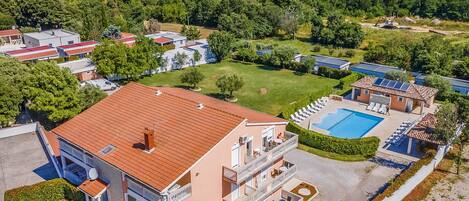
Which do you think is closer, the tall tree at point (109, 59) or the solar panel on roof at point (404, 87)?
the solar panel on roof at point (404, 87)

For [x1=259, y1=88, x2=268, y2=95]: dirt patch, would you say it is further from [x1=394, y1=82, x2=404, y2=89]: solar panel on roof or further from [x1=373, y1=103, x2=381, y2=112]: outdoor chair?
[x1=394, y1=82, x2=404, y2=89]: solar panel on roof

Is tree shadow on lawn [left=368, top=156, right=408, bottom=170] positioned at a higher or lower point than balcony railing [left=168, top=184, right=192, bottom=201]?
lower

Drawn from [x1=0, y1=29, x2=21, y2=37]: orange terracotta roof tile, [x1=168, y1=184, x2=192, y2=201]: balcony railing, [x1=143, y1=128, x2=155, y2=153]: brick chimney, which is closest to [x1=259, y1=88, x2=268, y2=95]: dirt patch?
[x1=143, y1=128, x2=155, y2=153]: brick chimney

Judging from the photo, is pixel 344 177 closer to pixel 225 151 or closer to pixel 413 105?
pixel 225 151

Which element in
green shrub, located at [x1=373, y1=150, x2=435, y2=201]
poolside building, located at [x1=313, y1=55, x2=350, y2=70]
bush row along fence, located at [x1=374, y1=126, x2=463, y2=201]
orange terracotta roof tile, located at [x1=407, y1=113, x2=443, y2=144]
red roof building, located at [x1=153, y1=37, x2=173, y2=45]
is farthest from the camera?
red roof building, located at [x1=153, y1=37, x2=173, y2=45]

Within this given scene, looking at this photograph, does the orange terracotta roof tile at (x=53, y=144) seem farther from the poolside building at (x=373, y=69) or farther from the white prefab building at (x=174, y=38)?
the poolside building at (x=373, y=69)

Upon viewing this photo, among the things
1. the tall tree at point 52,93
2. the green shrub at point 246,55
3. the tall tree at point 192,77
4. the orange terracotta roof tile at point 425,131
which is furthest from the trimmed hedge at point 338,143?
the green shrub at point 246,55
